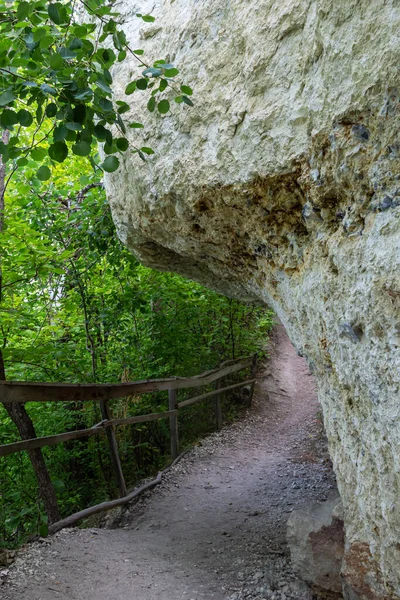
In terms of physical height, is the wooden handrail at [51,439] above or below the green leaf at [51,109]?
below

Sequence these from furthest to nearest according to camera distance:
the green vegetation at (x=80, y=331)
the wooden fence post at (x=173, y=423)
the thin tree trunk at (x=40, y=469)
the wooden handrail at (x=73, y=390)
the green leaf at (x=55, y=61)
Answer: the wooden fence post at (x=173, y=423), the green vegetation at (x=80, y=331), the thin tree trunk at (x=40, y=469), the wooden handrail at (x=73, y=390), the green leaf at (x=55, y=61)

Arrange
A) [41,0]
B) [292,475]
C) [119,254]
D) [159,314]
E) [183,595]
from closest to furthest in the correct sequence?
[41,0], [183,595], [292,475], [119,254], [159,314]

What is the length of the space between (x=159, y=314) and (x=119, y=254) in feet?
4.16

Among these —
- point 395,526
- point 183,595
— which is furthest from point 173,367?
point 395,526

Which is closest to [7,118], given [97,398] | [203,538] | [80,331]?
[97,398]

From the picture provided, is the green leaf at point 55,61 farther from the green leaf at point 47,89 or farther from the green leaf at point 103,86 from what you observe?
the green leaf at point 103,86

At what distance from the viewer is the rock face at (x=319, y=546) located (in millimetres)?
2793

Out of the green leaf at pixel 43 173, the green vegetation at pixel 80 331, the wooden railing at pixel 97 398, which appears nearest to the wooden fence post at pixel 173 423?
the wooden railing at pixel 97 398

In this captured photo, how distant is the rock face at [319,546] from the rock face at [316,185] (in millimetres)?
310

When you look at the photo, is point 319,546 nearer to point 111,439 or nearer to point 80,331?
point 111,439

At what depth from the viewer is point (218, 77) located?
3033 mm

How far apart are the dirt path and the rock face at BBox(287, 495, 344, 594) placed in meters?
0.24

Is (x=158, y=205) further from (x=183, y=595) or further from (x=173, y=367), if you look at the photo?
(x=173, y=367)

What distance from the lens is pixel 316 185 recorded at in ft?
8.04
